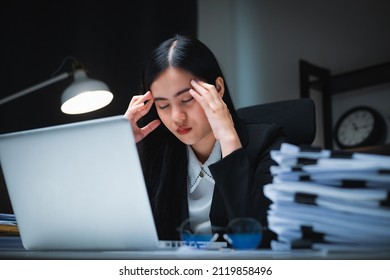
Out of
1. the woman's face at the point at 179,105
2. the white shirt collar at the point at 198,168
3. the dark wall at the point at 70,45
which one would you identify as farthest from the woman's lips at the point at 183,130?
the dark wall at the point at 70,45

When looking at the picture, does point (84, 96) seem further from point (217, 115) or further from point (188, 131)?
point (217, 115)

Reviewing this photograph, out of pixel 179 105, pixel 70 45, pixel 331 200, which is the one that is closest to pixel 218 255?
pixel 331 200

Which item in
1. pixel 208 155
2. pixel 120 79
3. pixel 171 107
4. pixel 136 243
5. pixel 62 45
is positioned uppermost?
pixel 62 45

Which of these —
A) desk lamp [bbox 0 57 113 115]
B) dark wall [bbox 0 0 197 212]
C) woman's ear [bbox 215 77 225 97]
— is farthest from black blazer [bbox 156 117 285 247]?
dark wall [bbox 0 0 197 212]

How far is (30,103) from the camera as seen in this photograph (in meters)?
2.21

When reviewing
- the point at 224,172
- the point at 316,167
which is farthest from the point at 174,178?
the point at 316,167

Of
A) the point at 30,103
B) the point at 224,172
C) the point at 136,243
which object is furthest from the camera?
the point at 30,103

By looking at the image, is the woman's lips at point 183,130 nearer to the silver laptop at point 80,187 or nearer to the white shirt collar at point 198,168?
the white shirt collar at point 198,168

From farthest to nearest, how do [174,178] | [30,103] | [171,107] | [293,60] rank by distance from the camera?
1. [293,60]
2. [30,103]
3. [174,178]
4. [171,107]

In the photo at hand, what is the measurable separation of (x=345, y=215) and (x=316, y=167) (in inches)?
2.8

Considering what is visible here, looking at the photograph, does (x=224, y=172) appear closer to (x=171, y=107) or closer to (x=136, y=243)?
(x=136, y=243)

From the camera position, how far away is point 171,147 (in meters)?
1.37

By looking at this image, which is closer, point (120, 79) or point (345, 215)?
point (345, 215)

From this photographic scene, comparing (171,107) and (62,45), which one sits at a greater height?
(62,45)
